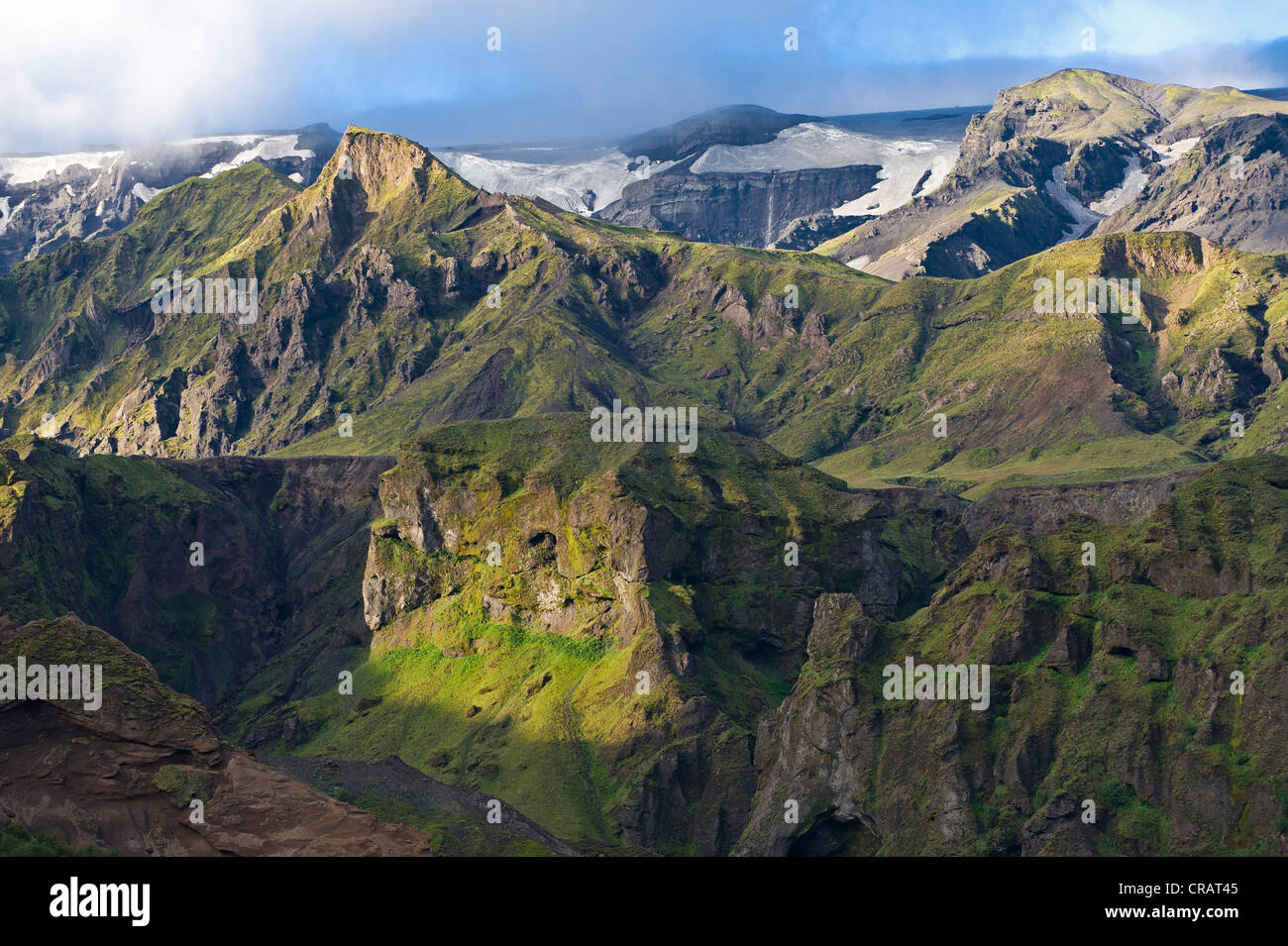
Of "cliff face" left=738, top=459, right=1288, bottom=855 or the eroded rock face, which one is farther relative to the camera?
"cliff face" left=738, top=459, right=1288, bottom=855

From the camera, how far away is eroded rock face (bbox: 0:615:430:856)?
108 m

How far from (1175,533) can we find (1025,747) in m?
33.9

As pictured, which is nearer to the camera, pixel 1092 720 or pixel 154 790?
pixel 154 790

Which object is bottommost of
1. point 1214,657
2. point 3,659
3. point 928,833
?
point 928,833

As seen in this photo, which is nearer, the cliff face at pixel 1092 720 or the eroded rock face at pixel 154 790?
the eroded rock face at pixel 154 790

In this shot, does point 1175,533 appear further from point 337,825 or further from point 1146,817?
point 337,825

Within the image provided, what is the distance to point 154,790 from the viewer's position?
4392 inches

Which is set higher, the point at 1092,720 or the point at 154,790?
the point at 154,790

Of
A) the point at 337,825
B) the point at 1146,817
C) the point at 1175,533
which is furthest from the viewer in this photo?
the point at 1175,533

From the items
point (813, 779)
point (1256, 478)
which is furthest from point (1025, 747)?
point (1256, 478)

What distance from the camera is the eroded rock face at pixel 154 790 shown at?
10794cm

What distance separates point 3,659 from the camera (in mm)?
120125
